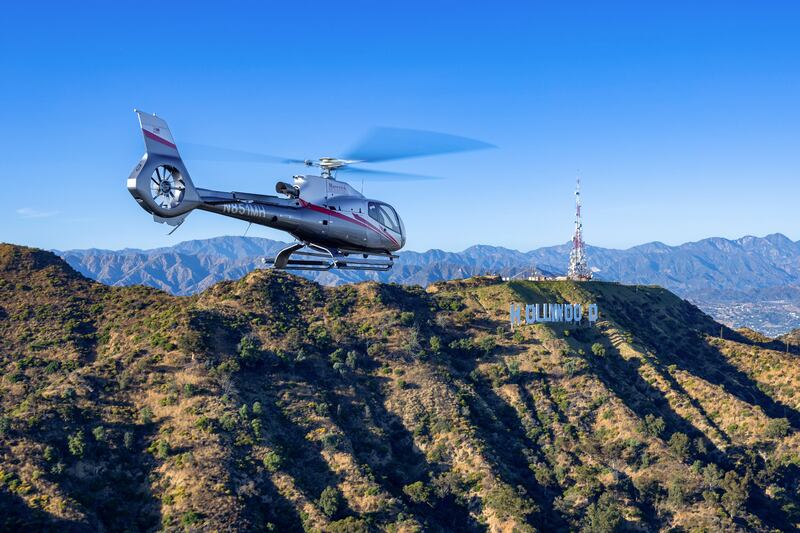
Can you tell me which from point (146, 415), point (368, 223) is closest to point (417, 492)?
point (146, 415)

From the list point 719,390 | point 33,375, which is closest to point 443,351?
point 719,390

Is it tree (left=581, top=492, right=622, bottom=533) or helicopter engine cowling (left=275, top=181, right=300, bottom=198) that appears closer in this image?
helicopter engine cowling (left=275, top=181, right=300, bottom=198)

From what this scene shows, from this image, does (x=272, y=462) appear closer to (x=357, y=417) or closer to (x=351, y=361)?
(x=357, y=417)

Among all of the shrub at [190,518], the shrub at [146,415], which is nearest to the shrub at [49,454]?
the shrub at [146,415]

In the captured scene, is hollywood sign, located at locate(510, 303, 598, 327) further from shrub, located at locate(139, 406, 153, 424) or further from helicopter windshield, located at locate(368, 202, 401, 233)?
helicopter windshield, located at locate(368, 202, 401, 233)

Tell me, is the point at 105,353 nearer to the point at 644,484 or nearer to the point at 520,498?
the point at 520,498

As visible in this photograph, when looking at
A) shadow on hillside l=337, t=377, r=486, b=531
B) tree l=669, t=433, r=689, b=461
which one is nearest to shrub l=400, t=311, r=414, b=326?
shadow on hillside l=337, t=377, r=486, b=531

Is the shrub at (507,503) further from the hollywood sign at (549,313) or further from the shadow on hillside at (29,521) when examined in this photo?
the hollywood sign at (549,313)
